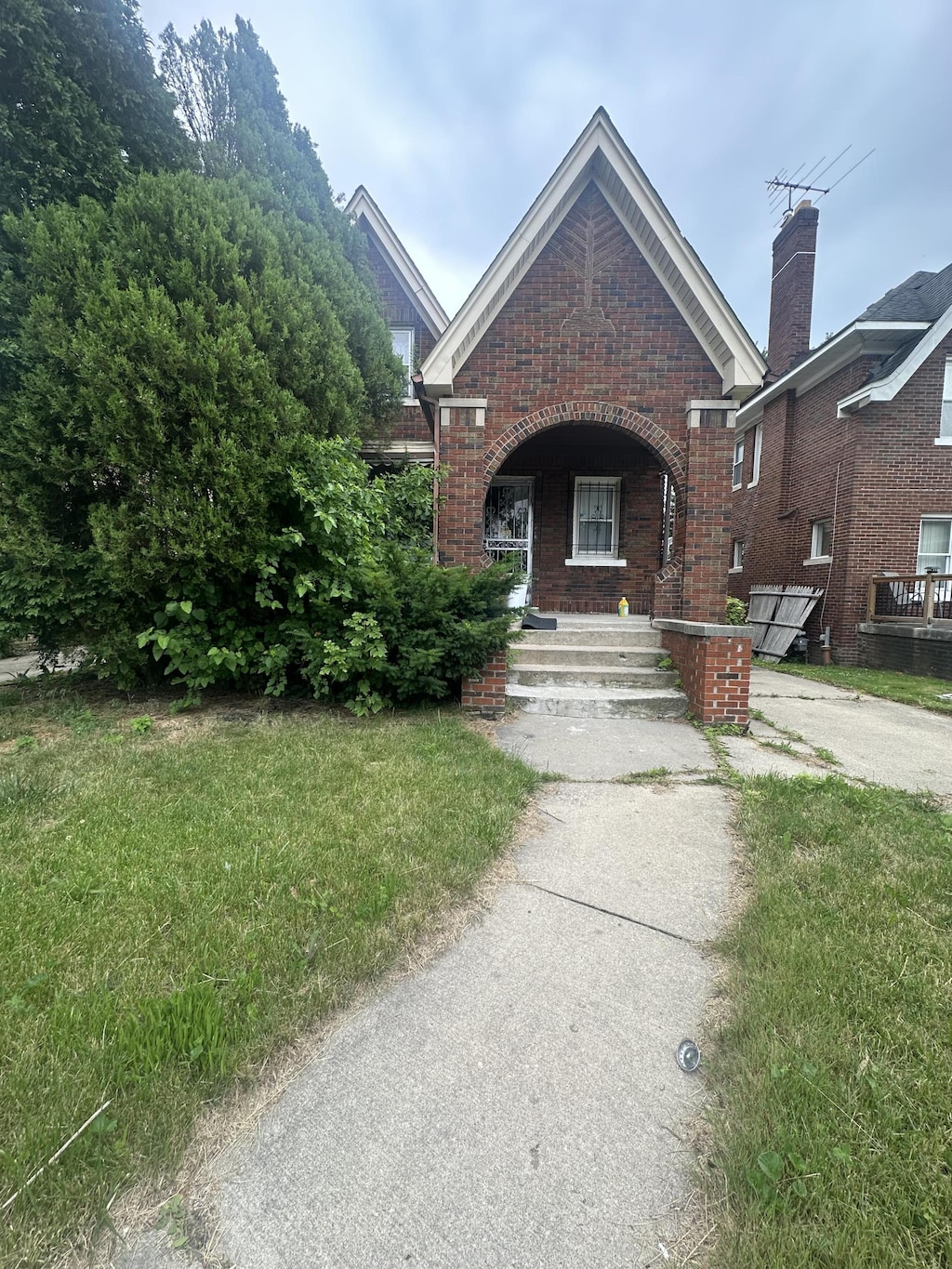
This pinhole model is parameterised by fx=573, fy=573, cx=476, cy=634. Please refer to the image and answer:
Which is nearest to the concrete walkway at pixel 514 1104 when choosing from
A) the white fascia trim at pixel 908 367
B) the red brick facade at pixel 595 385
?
the red brick facade at pixel 595 385

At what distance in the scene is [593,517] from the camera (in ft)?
33.0

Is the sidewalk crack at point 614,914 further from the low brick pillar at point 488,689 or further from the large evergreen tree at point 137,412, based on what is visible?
the large evergreen tree at point 137,412

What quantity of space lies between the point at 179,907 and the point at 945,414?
15.7 m

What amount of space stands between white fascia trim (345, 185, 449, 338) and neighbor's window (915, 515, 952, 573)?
36.3 ft

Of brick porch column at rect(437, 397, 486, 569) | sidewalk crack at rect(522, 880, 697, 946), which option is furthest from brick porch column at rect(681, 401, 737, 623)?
sidewalk crack at rect(522, 880, 697, 946)

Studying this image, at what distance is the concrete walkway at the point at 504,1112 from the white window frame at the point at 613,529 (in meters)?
7.54

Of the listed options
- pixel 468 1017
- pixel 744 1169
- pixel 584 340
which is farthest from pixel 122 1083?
pixel 584 340

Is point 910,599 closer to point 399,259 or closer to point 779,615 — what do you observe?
point 779,615

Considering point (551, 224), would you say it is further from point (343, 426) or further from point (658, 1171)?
point (658, 1171)

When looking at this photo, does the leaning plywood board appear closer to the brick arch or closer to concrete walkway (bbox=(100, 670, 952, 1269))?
the brick arch

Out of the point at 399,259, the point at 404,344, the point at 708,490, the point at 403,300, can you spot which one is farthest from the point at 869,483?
the point at 399,259

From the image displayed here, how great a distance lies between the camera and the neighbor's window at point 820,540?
43.4ft

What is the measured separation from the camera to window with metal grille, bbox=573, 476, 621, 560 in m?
10.0

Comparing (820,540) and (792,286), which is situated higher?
(792,286)
